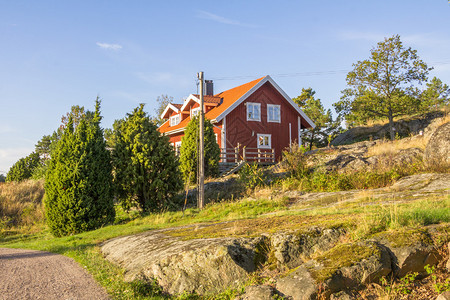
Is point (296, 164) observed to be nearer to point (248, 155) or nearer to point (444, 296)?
point (248, 155)

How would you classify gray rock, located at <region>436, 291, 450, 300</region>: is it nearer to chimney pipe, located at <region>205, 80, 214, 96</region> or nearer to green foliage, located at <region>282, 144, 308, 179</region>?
green foliage, located at <region>282, 144, 308, 179</region>

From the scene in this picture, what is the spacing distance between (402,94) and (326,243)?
110 ft

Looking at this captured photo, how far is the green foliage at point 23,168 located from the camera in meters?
35.3

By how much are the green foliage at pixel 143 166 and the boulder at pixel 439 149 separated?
12738 mm

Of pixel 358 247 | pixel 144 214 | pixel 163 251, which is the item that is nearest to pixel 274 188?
pixel 144 214

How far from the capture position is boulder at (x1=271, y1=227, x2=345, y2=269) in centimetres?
695

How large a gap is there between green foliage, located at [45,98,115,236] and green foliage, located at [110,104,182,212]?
0.98 m

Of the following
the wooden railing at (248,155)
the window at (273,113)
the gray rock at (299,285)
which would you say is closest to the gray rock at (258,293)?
the gray rock at (299,285)

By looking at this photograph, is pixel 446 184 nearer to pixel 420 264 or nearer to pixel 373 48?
pixel 420 264

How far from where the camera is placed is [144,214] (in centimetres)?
1883

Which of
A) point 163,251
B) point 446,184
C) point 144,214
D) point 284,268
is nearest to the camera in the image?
point 284,268

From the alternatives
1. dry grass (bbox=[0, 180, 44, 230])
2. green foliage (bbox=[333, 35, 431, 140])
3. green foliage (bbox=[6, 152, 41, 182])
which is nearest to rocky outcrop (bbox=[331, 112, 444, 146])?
green foliage (bbox=[333, 35, 431, 140])

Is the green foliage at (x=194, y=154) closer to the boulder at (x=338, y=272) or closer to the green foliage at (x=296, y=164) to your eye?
the green foliage at (x=296, y=164)

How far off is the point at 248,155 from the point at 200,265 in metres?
26.4
